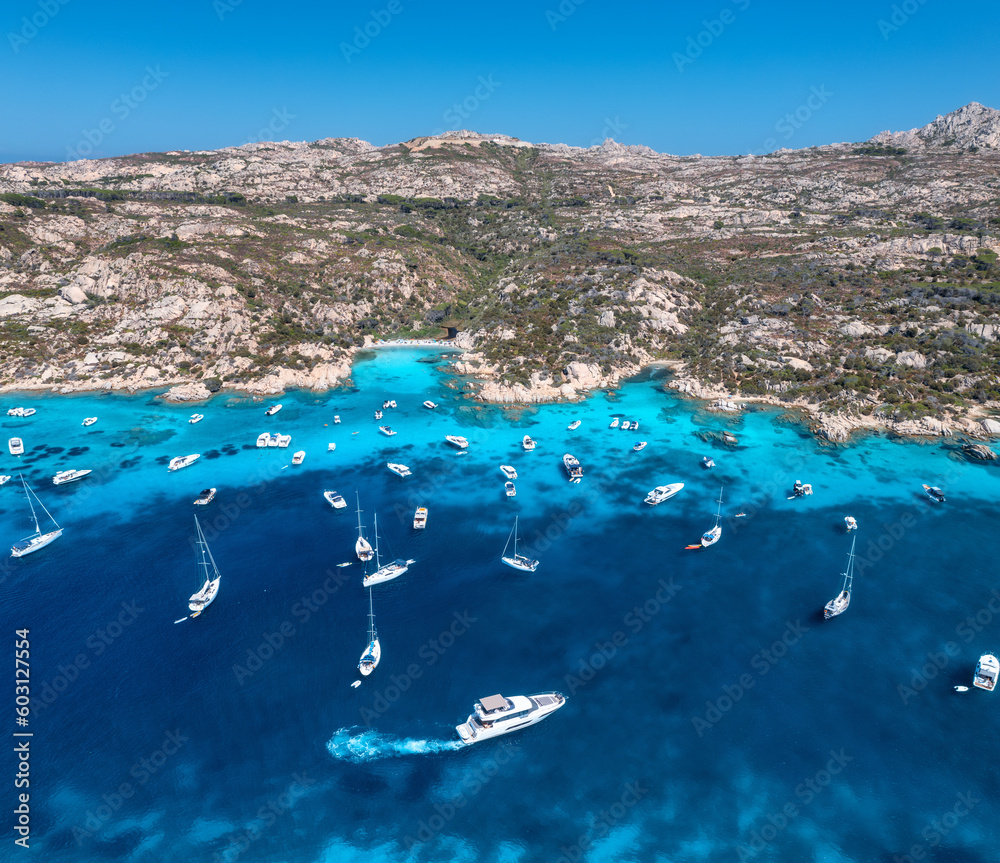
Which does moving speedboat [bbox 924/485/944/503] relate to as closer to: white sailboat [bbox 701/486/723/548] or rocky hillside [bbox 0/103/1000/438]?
rocky hillside [bbox 0/103/1000/438]

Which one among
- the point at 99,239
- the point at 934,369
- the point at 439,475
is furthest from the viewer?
the point at 99,239

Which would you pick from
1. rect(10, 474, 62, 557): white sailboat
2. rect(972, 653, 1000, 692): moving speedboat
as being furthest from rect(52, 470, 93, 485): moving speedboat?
rect(972, 653, 1000, 692): moving speedboat

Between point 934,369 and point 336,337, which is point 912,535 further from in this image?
point 336,337

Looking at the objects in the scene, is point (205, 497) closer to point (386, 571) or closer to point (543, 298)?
point (386, 571)

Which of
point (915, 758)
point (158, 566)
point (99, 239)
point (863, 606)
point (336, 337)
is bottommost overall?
point (915, 758)

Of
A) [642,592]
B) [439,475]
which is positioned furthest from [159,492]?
[642,592]

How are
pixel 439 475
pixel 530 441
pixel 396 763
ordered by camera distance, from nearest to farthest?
pixel 396 763, pixel 439 475, pixel 530 441

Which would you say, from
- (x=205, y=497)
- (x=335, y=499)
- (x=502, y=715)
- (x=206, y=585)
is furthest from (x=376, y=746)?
(x=205, y=497)
